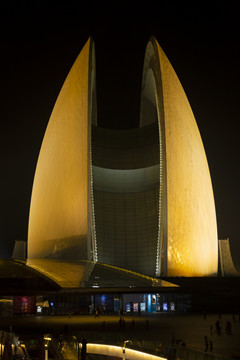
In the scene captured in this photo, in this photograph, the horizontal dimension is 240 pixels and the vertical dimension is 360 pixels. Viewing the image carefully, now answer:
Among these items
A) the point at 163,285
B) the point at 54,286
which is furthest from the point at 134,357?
the point at 163,285

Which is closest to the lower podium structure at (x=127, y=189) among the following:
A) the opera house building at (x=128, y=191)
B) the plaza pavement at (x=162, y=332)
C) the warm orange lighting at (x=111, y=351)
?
the opera house building at (x=128, y=191)

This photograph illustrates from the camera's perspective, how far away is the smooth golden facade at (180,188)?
24516mm

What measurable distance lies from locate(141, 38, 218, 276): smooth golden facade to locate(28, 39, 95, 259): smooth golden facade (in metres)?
4.05

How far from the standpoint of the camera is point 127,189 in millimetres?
28719

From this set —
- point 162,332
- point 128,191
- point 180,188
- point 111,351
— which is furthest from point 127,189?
point 111,351

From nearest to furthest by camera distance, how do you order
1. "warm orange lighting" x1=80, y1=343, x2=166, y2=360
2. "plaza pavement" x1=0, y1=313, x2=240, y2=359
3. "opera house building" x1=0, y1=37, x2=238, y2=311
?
"warm orange lighting" x1=80, y1=343, x2=166, y2=360, "plaza pavement" x1=0, y1=313, x2=240, y2=359, "opera house building" x1=0, y1=37, x2=238, y2=311

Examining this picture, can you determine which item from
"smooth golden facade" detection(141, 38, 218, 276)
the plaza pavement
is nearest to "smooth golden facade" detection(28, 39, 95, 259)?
"smooth golden facade" detection(141, 38, 218, 276)

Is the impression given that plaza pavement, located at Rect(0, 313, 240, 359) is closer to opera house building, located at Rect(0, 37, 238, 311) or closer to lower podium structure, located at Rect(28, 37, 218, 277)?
opera house building, located at Rect(0, 37, 238, 311)

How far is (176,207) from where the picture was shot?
2548cm

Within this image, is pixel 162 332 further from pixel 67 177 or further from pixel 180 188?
pixel 67 177

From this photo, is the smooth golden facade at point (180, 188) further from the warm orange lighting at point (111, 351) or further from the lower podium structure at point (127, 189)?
the warm orange lighting at point (111, 351)

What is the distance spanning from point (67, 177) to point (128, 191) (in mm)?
4107

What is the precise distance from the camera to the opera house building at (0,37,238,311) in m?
24.9

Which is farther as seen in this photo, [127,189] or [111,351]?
[127,189]
